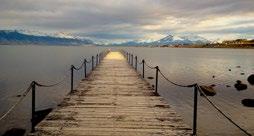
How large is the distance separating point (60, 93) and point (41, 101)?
423cm

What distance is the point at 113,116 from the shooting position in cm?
1113

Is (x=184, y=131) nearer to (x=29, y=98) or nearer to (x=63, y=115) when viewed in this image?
(x=63, y=115)

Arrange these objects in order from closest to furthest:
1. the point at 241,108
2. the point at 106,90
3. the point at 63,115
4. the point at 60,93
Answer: the point at 63,115 → the point at 106,90 → the point at 241,108 → the point at 60,93

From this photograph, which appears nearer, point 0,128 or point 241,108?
point 0,128

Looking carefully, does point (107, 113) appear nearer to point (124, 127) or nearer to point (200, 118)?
point (124, 127)

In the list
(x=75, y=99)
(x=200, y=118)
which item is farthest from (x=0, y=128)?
(x=200, y=118)

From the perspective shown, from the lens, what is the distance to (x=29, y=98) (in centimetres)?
2770

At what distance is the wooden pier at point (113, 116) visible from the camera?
942cm

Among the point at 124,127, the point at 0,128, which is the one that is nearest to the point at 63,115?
the point at 124,127

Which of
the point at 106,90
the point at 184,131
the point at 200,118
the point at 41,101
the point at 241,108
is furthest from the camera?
the point at 41,101

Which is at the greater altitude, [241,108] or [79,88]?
[79,88]

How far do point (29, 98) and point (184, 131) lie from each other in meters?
21.0

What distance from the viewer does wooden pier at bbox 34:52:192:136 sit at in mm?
9422

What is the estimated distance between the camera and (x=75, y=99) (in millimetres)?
14320
